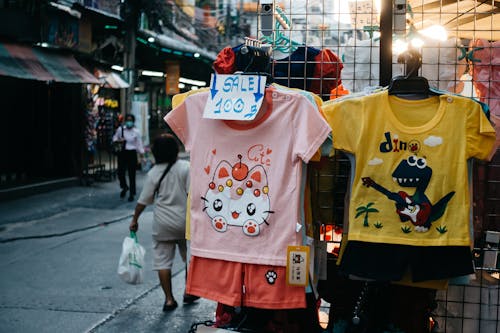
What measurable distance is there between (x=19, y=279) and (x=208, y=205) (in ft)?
15.5

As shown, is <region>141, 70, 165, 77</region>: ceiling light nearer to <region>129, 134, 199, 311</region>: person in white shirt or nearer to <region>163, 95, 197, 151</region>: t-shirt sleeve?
<region>129, 134, 199, 311</region>: person in white shirt

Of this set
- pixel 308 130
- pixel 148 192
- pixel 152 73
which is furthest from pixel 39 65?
pixel 152 73

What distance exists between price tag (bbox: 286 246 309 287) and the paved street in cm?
271

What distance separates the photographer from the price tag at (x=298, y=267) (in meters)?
3.34

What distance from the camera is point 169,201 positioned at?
622 centimetres

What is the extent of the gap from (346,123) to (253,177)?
1.90 ft

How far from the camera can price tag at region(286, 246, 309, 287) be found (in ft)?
10.9

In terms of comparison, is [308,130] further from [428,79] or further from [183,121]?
[428,79]

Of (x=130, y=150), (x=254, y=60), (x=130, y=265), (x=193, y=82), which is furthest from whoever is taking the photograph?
(x=193, y=82)

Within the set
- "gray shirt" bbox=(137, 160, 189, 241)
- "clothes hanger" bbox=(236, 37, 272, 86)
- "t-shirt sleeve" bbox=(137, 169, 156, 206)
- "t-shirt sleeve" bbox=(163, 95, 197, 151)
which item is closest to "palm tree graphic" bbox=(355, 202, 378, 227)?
"clothes hanger" bbox=(236, 37, 272, 86)

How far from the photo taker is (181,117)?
12.1 ft

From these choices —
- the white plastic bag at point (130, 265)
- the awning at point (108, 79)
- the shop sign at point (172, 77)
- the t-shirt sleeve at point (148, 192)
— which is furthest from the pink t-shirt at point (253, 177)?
the shop sign at point (172, 77)

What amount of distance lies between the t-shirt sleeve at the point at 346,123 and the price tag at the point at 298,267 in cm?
59

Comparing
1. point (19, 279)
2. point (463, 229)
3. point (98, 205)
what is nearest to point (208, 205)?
point (463, 229)
